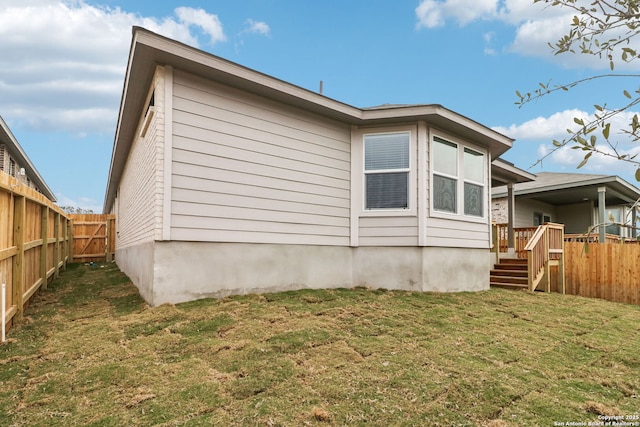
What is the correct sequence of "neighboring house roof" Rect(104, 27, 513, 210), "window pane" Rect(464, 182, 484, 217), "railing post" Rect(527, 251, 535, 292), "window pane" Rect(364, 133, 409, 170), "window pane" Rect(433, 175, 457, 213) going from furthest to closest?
1. "railing post" Rect(527, 251, 535, 292)
2. "window pane" Rect(464, 182, 484, 217)
3. "window pane" Rect(433, 175, 457, 213)
4. "window pane" Rect(364, 133, 409, 170)
5. "neighboring house roof" Rect(104, 27, 513, 210)

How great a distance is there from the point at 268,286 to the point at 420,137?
402cm

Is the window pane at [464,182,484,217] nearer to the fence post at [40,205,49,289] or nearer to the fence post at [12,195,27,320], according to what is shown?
the fence post at [12,195,27,320]

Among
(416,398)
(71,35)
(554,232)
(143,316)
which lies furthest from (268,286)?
(71,35)

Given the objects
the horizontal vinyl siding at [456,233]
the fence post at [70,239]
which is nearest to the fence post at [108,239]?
the fence post at [70,239]

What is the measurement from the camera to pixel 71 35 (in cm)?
1501

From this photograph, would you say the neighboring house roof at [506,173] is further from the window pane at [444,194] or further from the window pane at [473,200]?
the window pane at [444,194]

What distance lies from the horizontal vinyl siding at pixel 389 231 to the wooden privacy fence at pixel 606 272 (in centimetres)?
501

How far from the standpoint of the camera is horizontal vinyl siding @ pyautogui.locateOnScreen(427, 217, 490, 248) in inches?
301

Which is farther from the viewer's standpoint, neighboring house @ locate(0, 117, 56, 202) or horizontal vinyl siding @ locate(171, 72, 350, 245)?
neighboring house @ locate(0, 117, 56, 202)

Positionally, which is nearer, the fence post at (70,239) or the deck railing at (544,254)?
the deck railing at (544,254)

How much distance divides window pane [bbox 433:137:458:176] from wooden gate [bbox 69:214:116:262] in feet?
45.0

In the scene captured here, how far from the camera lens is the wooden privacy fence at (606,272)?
9.69 m

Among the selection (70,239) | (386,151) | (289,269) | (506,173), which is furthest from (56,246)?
(506,173)

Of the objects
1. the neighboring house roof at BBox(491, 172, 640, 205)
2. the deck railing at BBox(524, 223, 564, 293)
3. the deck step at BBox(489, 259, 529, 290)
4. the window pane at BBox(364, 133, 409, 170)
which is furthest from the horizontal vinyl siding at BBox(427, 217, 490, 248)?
the neighboring house roof at BBox(491, 172, 640, 205)
